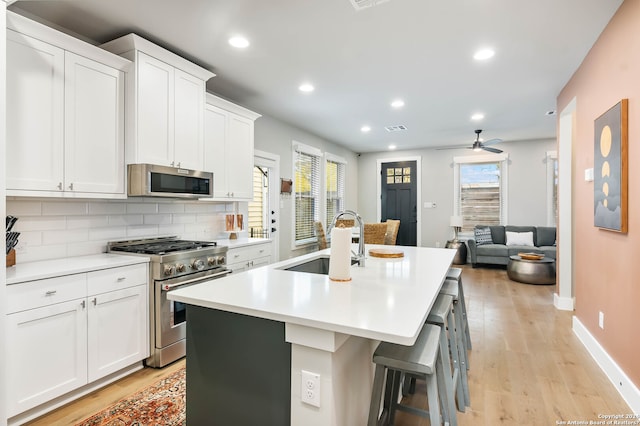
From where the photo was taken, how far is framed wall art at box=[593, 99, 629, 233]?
2.24 meters

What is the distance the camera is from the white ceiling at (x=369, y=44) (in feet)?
7.79

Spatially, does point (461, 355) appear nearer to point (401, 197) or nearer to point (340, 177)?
point (340, 177)

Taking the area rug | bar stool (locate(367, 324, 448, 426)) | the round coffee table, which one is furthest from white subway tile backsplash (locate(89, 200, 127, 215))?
the round coffee table

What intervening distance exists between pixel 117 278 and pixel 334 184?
537 centimetres

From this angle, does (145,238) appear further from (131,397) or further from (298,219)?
(298,219)

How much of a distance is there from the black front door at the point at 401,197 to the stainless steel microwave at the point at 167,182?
5664 millimetres

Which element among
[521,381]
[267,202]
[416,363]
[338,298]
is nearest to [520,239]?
[521,381]

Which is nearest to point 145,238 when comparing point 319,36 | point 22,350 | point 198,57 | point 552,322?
point 22,350

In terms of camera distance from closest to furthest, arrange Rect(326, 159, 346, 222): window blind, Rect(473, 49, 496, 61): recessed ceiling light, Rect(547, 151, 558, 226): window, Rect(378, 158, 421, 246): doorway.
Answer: Rect(473, 49, 496, 61): recessed ceiling light → Rect(547, 151, 558, 226): window → Rect(326, 159, 346, 222): window blind → Rect(378, 158, 421, 246): doorway

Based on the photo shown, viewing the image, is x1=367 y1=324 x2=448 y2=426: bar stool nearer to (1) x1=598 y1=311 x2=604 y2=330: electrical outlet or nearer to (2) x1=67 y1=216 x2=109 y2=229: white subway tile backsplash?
(1) x1=598 y1=311 x2=604 y2=330: electrical outlet

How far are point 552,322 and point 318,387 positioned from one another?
3.60 metres

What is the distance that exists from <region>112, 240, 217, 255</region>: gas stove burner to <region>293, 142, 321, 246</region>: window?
8.56 ft

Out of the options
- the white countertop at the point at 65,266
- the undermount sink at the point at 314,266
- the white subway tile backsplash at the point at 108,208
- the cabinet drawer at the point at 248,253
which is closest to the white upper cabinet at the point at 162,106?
the white subway tile backsplash at the point at 108,208

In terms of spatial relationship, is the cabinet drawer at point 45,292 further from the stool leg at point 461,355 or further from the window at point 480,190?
the window at point 480,190
